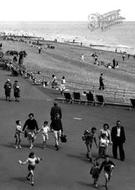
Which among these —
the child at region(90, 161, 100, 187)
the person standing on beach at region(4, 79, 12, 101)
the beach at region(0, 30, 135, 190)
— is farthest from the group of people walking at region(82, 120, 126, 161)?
the person standing on beach at region(4, 79, 12, 101)

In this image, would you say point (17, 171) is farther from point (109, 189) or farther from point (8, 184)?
point (109, 189)

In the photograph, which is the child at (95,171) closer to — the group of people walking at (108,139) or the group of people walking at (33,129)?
the group of people walking at (108,139)

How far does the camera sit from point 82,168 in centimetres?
2034

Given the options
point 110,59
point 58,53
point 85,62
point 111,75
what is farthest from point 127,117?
point 110,59

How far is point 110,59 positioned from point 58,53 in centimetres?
1014

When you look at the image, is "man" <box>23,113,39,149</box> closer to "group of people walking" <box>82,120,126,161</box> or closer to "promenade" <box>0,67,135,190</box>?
"promenade" <box>0,67,135,190</box>

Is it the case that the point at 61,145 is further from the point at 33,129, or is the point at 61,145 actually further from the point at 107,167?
the point at 107,167

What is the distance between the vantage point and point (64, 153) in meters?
22.5

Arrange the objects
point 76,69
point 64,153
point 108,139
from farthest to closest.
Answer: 1. point 76,69
2. point 64,153
3. point 108,139

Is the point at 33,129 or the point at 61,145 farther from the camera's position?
the point at 61,145

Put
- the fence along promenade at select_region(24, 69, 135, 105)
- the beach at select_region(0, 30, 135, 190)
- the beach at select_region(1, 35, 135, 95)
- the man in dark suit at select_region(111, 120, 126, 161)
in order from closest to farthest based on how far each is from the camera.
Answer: the beach at select_region(0, 30, 135, 190)
the man in dark suit at select_region(111, 120, 126, 161)
the fence along promenade at select_region(24, 69, 135, 105)
the beach at select_region(1, 35, 135, 95)

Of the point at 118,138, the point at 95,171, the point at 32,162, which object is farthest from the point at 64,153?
the point at 95,171

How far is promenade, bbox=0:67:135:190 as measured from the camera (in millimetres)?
18547

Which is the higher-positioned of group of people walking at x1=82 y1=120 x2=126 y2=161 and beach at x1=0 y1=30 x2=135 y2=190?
group of people walking at x1=82 y1=120 x2=126 y2=161
